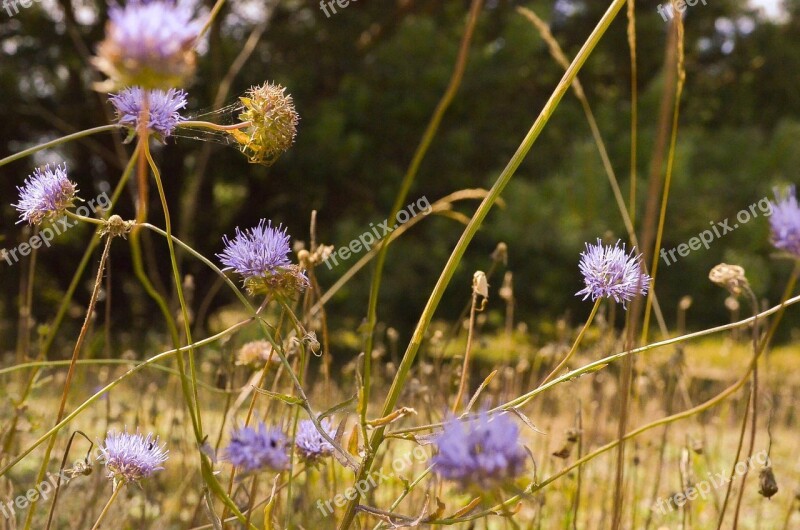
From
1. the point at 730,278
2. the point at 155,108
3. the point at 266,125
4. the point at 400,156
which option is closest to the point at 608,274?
the point at 730,278

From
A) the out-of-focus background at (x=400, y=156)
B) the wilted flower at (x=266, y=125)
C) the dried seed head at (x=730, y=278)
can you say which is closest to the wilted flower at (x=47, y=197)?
the wilted flower at (x=266, y=125)

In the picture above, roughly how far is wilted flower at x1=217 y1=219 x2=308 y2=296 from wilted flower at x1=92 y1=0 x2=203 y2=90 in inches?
13.1

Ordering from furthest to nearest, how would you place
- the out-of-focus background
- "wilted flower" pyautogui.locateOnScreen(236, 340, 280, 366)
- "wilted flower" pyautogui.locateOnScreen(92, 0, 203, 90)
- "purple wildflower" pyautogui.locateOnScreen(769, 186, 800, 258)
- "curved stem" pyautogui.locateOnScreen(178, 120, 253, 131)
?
the out-of-focus background < "wilted flower" pyautogui.locateOnScreen(236, 340, 280, 366) < "curved stem" pyautogui.locateOnScreen(178, 120, 253, 131) < "purple wildflower" pyautogui.locateOnScreen(769, 186, 800, 258) < "wilted flower" pyautogui.locateOnScreen(92, 0, 203, 90)

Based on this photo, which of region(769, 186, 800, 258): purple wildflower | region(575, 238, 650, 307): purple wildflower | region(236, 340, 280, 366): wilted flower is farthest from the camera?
region(236, 340, 280, 366): wilted flower

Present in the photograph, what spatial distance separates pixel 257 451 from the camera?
1.79 ft

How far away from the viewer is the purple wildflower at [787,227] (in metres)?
0.59

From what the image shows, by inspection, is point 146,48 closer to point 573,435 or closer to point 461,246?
point 461,246

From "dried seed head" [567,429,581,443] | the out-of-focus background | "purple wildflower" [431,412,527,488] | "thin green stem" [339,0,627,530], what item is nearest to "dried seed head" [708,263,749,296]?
"thin green stem" [339,0,627,530]

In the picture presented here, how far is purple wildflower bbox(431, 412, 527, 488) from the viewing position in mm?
449

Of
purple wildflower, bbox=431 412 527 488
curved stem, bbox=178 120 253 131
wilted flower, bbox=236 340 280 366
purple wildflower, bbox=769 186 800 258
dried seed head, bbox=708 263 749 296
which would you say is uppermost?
curved stem, bbox=178 120 253 131

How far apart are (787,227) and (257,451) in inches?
16.5

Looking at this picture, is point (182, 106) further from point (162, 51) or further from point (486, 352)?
point (486, 352)

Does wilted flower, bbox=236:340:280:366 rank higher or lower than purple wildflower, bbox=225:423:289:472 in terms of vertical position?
higher

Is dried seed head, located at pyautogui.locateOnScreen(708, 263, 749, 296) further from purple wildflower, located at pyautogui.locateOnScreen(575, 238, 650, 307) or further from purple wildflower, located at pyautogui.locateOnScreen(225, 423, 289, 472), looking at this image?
purple wildflower, located at pyautogui.locateOnScreen(225, 423, 289, 472)
